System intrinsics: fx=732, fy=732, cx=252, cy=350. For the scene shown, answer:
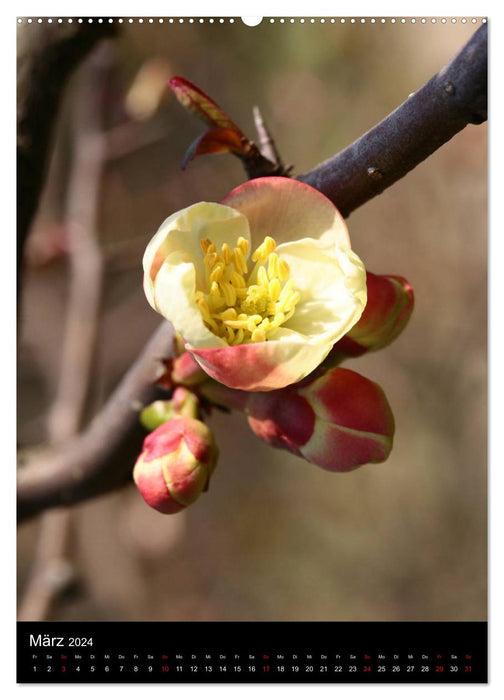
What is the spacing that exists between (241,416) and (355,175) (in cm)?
104

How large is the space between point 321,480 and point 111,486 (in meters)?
0.78

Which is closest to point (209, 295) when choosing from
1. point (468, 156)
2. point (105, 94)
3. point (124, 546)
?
point (468, 156)

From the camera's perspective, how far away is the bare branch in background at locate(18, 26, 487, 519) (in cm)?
40

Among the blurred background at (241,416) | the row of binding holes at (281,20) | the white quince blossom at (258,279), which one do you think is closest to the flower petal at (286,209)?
the white quince blossom at (258,279)

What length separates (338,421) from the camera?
1.65ft

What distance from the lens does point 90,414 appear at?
124cm

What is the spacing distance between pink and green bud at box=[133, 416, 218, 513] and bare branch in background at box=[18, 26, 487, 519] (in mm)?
80

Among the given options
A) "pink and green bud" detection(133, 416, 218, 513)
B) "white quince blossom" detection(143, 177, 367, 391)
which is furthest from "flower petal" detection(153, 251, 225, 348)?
"pink and green bud" detection(133, 416, 218, 513)

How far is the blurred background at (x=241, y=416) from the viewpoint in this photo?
111 centimetres

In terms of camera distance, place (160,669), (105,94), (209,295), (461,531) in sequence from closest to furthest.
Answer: (209,295) → (160,669) → (461,531) → (105,94)

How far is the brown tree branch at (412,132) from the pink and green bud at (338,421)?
0.40 ft

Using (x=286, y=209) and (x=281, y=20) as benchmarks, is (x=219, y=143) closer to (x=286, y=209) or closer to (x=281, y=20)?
(x=286, y=209)

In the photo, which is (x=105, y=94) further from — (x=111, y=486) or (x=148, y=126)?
(x=111, y=486)

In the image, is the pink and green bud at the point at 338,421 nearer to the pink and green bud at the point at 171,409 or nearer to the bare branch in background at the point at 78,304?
the pink and green bud at the point at 171,409
